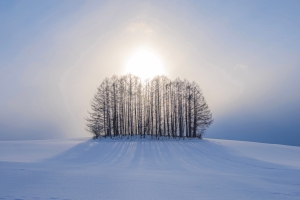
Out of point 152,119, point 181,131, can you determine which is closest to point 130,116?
point 152,119

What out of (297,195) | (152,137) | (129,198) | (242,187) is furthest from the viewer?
(152,137)

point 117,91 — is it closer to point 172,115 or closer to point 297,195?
point 172,115

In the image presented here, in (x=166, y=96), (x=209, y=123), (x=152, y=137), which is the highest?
(x=166, y=96)

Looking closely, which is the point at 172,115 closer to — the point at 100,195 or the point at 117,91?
the point at 117,91

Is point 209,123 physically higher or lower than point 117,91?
lower

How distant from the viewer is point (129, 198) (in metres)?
5.79

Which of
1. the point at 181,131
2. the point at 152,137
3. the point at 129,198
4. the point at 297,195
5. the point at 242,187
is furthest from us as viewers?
the point at 181,131

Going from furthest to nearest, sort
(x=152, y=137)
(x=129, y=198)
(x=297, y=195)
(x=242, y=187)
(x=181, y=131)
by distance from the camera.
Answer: (x=181, y=131) < (x=152, y=137) < (x=242, y=187) < (x=297, y=195) < (x=129, y=198)

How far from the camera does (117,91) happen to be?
3688 centimetres

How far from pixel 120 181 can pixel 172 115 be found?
1201 inches

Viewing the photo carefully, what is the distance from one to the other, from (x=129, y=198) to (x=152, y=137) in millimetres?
27334

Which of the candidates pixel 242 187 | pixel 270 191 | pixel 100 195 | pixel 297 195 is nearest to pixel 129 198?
pixel 100 195

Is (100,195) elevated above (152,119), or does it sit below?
below

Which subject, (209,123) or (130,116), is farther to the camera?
(130,116)
